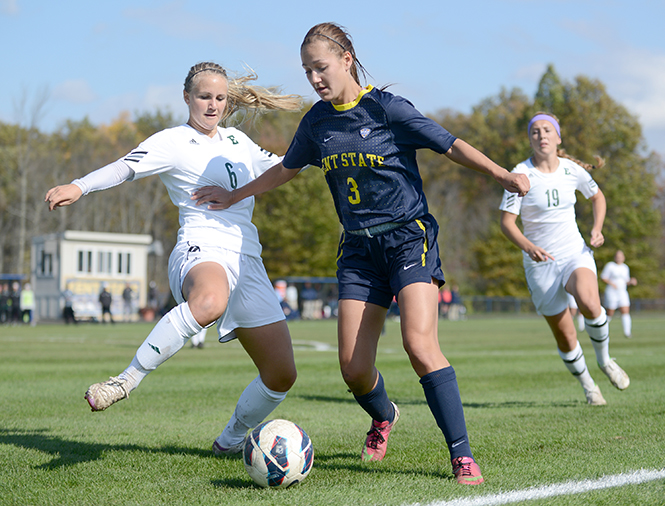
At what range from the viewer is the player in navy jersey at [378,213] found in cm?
387

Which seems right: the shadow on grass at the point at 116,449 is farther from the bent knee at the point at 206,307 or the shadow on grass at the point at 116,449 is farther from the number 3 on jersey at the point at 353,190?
the number 3 on jersey at the point at 353,190

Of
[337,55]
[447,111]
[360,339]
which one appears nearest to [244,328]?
[360,339]

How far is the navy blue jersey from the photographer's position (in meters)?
4.05

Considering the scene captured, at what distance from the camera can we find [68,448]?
15.7 ft

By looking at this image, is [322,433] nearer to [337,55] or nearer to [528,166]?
[337,55]

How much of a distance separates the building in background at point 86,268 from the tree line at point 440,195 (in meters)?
10.8

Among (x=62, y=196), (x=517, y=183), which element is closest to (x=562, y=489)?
(x=517, y=183)

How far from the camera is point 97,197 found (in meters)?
57.3

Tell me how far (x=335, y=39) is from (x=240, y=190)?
1131 mm

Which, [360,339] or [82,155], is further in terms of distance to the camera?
[82,155]

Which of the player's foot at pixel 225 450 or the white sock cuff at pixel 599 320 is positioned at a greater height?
the white sock cuff at pixel 599 320

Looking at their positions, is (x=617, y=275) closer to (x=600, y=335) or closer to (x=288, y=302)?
(x=600, y=335)

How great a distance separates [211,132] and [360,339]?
1699 mm

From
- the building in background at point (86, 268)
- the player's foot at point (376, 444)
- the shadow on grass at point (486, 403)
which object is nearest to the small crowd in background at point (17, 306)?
the building in background at point (86, 268)
